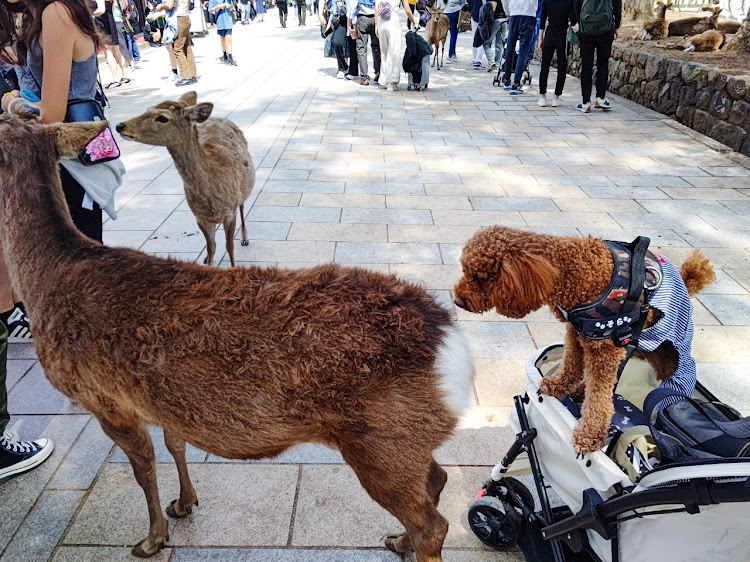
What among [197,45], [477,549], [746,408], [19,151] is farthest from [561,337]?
[197,45]

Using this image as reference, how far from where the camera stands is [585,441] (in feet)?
6.14

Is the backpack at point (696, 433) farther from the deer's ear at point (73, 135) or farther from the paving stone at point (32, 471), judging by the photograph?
the paving stone at point (32, 471)

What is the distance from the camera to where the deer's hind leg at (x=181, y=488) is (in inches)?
98.2

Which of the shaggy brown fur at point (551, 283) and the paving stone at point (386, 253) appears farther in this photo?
the paving stone at point (386, 253)

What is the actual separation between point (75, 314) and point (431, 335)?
132 cm

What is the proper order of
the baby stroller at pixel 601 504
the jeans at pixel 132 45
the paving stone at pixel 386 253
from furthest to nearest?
the jeans at pixel 132 45, the paving stone at pixel 386 253, the baby stroller at pixel 601 504

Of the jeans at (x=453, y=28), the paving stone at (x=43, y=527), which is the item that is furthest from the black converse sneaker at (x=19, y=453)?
the jeans at (x=453, y=28)

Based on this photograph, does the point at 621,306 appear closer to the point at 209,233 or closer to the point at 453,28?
the point at 209,233

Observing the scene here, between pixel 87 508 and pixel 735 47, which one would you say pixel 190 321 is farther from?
pixel 735 47

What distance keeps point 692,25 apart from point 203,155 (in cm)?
1420

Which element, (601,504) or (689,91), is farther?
(689,91)

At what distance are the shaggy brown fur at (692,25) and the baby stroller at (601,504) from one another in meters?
14.3

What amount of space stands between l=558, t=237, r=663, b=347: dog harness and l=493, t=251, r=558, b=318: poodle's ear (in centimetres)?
18

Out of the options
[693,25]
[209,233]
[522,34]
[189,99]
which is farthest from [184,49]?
[693,25]
